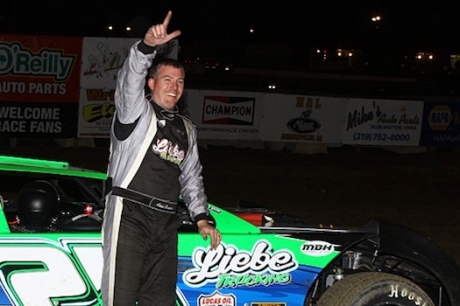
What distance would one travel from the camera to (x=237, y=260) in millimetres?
4793

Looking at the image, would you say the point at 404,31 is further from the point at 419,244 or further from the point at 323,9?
the point at 419,244

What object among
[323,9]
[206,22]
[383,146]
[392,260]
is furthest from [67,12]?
[392,260]

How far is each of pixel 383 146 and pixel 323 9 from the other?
65152mm

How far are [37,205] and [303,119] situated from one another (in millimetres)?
13211

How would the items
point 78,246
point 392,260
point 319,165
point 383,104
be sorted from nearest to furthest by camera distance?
point 78,246 < point 392,260 < point 319,165 < point 383,104

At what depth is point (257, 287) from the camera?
4871 mm

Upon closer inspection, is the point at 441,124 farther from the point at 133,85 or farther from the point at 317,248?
the point at 133,85

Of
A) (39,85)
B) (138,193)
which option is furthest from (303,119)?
(138,193)

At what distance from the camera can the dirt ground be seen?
1077cm

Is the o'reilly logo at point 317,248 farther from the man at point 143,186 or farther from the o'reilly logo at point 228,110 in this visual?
the o'reilly logo at point 228,110

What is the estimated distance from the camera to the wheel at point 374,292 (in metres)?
4.83

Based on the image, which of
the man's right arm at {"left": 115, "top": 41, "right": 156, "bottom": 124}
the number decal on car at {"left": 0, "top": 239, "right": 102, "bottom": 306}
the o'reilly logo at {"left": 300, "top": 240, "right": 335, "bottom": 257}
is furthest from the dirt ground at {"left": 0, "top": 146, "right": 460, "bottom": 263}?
the man's right arm at {"left": 115, "top": 41, "right": 156, "bottom": 124}

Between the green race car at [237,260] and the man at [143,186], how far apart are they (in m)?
0.52

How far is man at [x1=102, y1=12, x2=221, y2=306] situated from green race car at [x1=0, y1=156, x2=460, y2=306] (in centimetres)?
52
